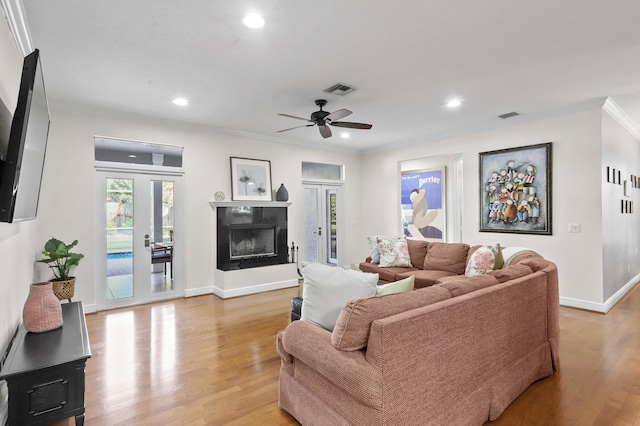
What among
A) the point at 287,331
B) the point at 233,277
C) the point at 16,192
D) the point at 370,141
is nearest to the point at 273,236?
the point at 233,277

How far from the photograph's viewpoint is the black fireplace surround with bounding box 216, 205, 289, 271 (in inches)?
221

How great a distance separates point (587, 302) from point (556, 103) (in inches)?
102

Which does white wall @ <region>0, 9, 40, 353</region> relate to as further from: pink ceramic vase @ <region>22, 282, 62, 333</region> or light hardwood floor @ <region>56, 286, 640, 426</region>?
light hardwood floor @ <region>56, 286, 640, 426</region>

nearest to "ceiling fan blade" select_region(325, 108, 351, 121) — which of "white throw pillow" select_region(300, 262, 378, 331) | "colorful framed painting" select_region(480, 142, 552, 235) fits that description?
"white throw pillow" select_region(300, 262, 378, 331)

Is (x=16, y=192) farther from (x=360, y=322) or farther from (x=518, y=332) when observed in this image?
(x=518, y=332)

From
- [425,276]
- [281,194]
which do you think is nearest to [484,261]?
[425,276]

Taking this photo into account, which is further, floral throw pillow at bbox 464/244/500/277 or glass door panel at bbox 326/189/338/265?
glass door panel at bbox 326/189/338/265

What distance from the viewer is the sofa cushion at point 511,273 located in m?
2.50

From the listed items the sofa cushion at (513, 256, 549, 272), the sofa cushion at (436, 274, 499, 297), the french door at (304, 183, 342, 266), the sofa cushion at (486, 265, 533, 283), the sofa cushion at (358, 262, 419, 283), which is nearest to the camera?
the sofa cushion at (436, 274, 499, 297)

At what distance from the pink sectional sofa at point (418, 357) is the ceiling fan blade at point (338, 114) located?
7.13 feet

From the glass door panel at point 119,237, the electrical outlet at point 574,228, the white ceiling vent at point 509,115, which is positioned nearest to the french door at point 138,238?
the glass door panel at point 119,237

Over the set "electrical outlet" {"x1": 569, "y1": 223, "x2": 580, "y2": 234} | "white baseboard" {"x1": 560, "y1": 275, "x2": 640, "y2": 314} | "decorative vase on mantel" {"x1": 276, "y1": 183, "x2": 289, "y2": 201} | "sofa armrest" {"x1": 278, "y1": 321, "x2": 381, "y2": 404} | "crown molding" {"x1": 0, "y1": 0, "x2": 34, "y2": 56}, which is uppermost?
"crown molding" {"x1": 0, "y1": 0, "x2": 34, "y2": 56}

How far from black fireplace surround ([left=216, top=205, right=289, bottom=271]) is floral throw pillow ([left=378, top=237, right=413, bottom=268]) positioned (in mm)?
1900

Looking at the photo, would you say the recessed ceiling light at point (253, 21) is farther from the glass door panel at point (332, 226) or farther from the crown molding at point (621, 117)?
the glass door panel at point (332, 226)
